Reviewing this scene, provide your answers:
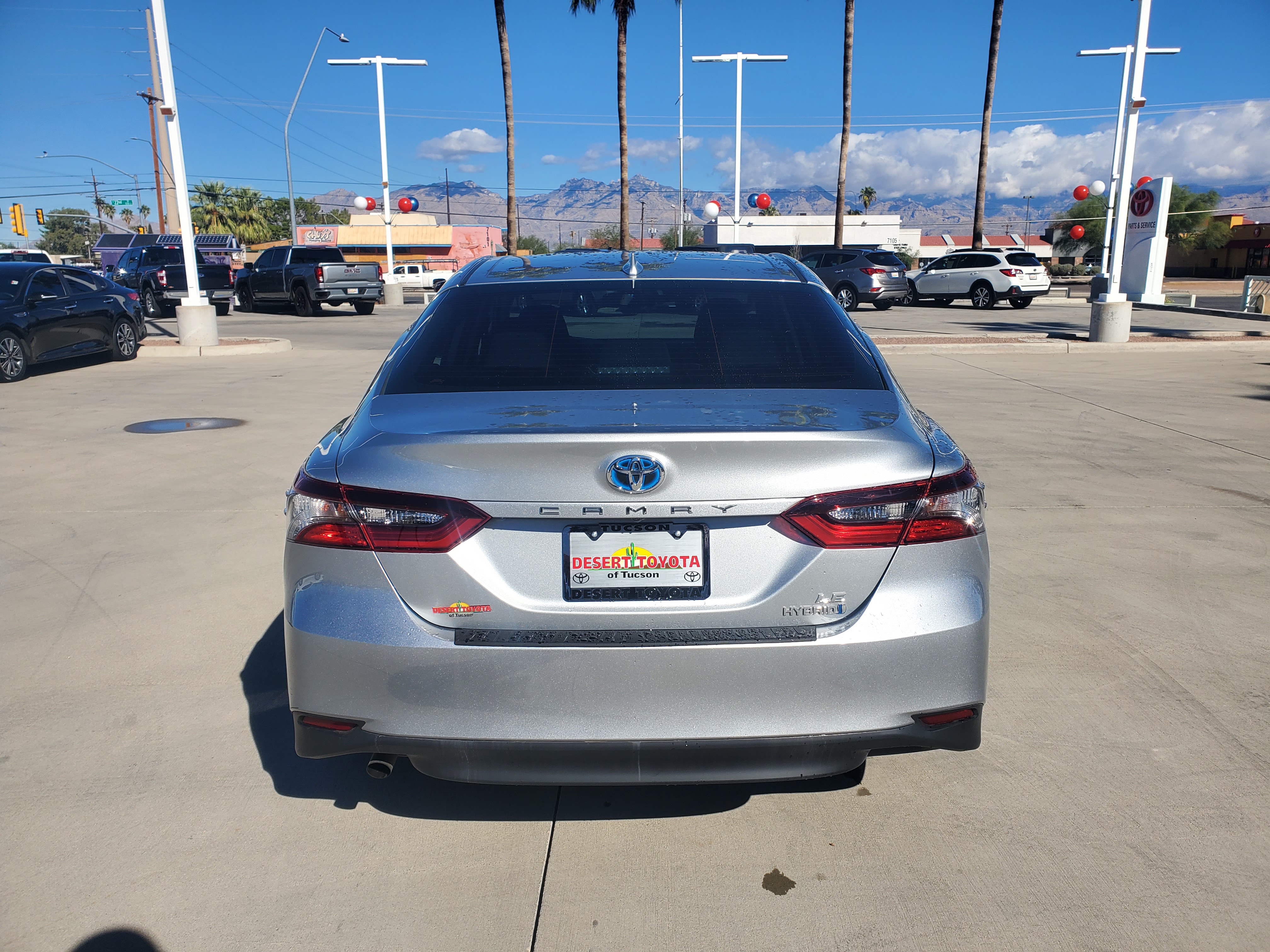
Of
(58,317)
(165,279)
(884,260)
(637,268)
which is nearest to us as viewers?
(637,268)

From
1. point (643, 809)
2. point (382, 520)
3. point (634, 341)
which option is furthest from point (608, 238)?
point (382, 520)

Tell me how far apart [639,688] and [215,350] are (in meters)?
16.9

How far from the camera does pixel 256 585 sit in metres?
5.35

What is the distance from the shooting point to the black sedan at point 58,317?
1383cm

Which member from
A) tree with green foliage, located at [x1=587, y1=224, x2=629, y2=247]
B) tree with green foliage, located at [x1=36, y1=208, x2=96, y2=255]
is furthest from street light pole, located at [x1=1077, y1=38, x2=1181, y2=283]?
tree with green foliage, located at [x1=36, y1=208, x2=96, y2=255]

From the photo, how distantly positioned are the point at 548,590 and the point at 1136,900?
72.6 inches

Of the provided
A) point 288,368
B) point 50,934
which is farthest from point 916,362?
point 50,934

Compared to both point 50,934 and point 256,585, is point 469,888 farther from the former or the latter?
point 256,585

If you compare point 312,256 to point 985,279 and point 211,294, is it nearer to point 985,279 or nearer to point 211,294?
point 211,294

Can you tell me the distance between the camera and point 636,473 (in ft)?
8.18

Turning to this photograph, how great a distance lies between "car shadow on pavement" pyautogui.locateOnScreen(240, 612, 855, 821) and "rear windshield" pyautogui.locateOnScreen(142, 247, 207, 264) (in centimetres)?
3035

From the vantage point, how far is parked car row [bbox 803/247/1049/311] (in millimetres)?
29359

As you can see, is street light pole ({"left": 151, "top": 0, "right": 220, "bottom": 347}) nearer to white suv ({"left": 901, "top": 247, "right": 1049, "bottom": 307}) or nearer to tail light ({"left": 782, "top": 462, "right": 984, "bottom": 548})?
tail light ({"left": 782, "top": 462, "right": 984, "bottom": 548})

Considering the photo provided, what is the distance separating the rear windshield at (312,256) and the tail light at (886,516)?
27931mm
